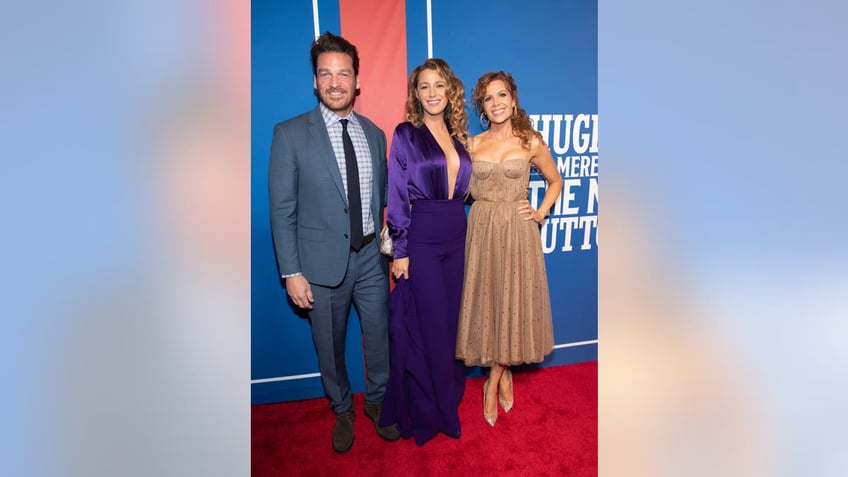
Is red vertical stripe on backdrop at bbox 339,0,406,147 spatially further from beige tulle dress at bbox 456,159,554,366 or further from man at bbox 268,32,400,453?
beige tulle dress at bbox 456,159,554,366

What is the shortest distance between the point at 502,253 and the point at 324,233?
88cm

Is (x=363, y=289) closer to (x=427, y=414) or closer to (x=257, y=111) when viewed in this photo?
(x=427, y=414)

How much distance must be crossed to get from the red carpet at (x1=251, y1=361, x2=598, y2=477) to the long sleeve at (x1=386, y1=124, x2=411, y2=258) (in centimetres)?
94

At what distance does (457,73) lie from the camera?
118 inches

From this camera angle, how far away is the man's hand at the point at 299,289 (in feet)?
7.59

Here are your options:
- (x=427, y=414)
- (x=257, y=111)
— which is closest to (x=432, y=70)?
(x=257, y=111)

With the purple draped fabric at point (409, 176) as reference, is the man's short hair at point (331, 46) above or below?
above

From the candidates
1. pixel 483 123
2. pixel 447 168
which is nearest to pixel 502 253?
pixel 447 168

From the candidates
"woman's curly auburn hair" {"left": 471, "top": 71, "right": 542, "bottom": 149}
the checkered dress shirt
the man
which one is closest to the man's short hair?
the man

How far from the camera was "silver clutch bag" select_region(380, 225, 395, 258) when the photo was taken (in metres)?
2.52

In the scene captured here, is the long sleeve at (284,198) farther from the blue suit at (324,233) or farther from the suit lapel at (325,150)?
the suit lapel at (325,150)

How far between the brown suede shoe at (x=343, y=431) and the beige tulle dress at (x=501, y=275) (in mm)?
622

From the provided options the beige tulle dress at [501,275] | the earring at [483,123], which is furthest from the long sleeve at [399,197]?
the earring at [483,123]

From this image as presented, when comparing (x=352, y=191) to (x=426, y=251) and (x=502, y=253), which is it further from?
(x=502, y=253)
